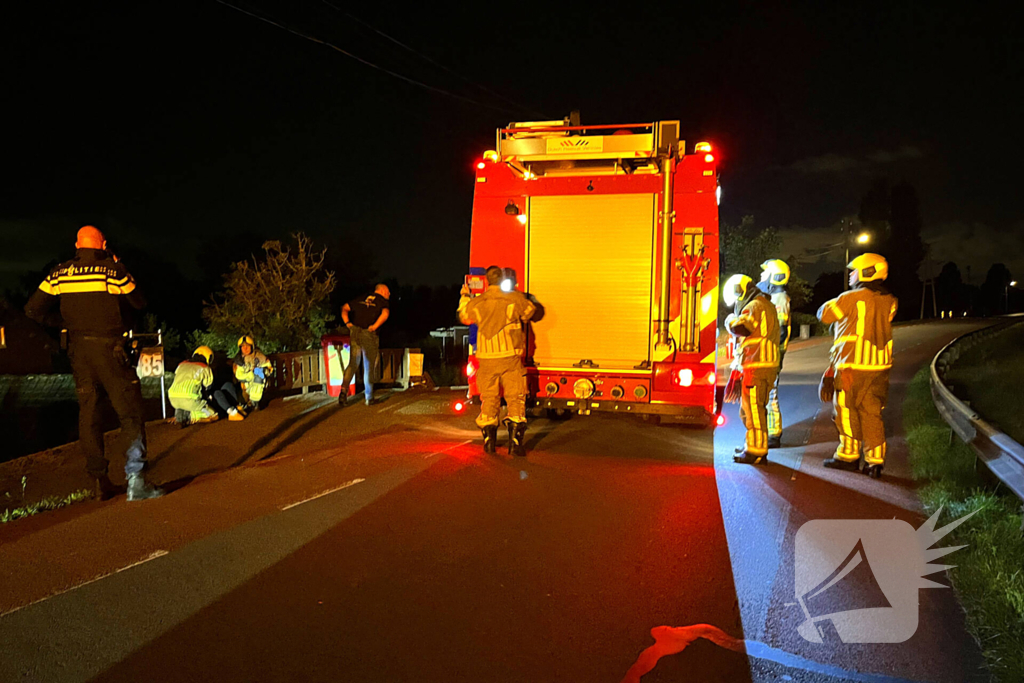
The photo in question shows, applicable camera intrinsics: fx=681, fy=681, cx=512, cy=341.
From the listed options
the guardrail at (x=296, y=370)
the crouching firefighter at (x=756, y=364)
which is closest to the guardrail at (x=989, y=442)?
the crouching firefighter at (x=756, y=364)

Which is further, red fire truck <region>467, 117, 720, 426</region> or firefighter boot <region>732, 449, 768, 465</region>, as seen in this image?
red fire truck <region>467, 117, 720, 426</region>

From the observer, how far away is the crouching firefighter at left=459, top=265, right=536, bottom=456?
22.1ft

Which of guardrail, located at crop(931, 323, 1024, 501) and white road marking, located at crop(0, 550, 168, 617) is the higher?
guardrail, located at crop(931, 323, 1024, 501)

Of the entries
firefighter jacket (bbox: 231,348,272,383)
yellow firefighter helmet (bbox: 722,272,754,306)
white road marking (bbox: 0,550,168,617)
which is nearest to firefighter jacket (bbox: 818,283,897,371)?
yellow firefighter helmet (bbox: 722,272,754,306)

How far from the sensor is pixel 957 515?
16.1 ft

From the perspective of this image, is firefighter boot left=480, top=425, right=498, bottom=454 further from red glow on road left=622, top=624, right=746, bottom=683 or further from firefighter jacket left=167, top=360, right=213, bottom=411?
firefighter jacket left=167, top=360, right=213, bottom=411

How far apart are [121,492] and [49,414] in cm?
973

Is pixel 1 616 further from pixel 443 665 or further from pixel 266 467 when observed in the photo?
pixel 266 467

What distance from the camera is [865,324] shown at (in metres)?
6.20

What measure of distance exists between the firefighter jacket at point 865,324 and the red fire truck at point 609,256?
46.4 inches

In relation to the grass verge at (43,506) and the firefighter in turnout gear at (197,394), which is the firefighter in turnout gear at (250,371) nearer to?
the firefighter in turnout gear at (197,394)

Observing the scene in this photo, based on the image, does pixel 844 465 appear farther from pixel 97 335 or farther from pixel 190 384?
pixel 190 384

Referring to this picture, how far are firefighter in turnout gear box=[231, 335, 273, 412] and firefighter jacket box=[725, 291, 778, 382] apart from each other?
21.6 feet

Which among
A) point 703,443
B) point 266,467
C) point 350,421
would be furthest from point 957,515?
point 350,421
